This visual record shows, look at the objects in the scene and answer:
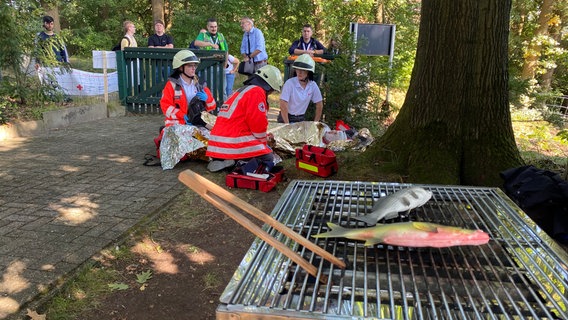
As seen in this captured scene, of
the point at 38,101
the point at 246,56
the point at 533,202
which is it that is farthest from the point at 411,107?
the point at 38,101

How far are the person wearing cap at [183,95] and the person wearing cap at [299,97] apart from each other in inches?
50.3

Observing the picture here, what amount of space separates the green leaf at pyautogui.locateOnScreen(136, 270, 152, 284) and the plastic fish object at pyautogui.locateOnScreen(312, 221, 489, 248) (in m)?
2.08

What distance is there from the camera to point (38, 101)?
28.1 feet

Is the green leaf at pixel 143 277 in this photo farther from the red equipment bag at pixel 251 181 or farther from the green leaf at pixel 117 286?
the red equipment bag at pixel 251 181

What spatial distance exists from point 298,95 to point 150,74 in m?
4.74

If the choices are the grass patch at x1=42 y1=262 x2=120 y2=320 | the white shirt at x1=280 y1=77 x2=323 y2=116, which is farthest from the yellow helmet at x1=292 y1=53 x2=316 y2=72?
the grass patch at x1=42 y1=262 x2=120 y2=320

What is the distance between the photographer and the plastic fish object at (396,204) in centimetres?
190

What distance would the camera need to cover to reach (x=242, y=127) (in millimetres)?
5539

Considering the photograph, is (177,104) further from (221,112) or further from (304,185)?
(304,185)

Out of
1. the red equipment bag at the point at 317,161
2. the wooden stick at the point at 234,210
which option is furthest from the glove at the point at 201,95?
the wooden stick at the point at 234,210

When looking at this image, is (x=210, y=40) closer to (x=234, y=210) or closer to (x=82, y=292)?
(x=82, y=292)

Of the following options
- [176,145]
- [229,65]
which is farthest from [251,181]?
[229,65]

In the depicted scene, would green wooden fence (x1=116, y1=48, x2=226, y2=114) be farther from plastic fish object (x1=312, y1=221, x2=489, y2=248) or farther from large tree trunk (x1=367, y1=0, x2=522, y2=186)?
plastic fish object (x1=312, y1=221, x2=489, y2=248)

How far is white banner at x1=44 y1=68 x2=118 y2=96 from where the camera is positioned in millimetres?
9984
